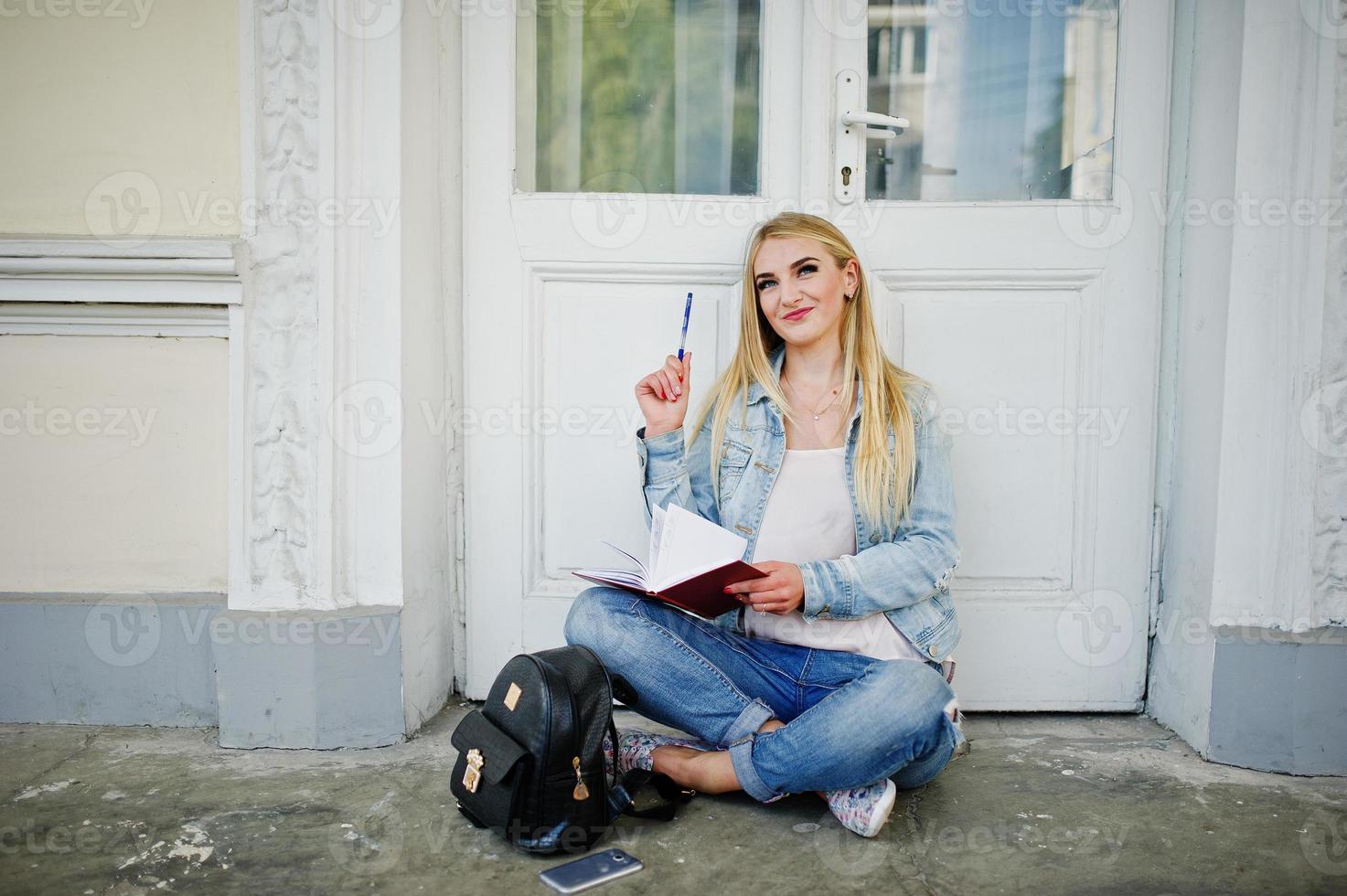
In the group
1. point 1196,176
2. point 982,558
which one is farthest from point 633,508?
point 1196,176

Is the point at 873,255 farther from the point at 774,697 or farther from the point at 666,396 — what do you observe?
the point at 774,697

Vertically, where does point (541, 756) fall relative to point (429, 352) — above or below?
below

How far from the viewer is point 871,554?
1914 mm

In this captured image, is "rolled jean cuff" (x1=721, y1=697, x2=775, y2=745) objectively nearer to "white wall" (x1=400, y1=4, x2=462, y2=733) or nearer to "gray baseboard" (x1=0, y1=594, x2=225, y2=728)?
"white wall" (x1=400, y1=4, x2=462, y2=733)

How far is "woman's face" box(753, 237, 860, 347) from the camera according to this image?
207 centimetres

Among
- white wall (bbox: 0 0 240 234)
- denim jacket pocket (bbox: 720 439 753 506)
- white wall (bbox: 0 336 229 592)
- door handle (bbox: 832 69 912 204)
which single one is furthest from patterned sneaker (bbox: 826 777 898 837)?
white wall (bbox: 0 0 240 234)

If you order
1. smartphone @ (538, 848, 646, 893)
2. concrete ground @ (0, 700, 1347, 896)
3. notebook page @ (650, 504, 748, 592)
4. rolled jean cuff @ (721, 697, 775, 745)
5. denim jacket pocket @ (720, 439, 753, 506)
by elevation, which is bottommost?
concrete ground @ (0, 700, 1347, 896)

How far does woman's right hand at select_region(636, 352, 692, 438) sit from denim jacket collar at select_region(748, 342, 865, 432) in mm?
185

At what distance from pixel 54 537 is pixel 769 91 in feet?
6.82

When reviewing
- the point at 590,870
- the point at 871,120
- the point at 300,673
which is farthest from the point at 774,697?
the point at 871,120

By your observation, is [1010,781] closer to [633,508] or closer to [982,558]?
[982,558]

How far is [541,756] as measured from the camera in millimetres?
1661

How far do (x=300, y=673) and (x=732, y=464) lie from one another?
110cm

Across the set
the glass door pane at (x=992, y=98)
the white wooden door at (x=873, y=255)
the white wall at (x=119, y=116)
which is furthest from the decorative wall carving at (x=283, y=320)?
the glass door pane at (x=992, y=98)
